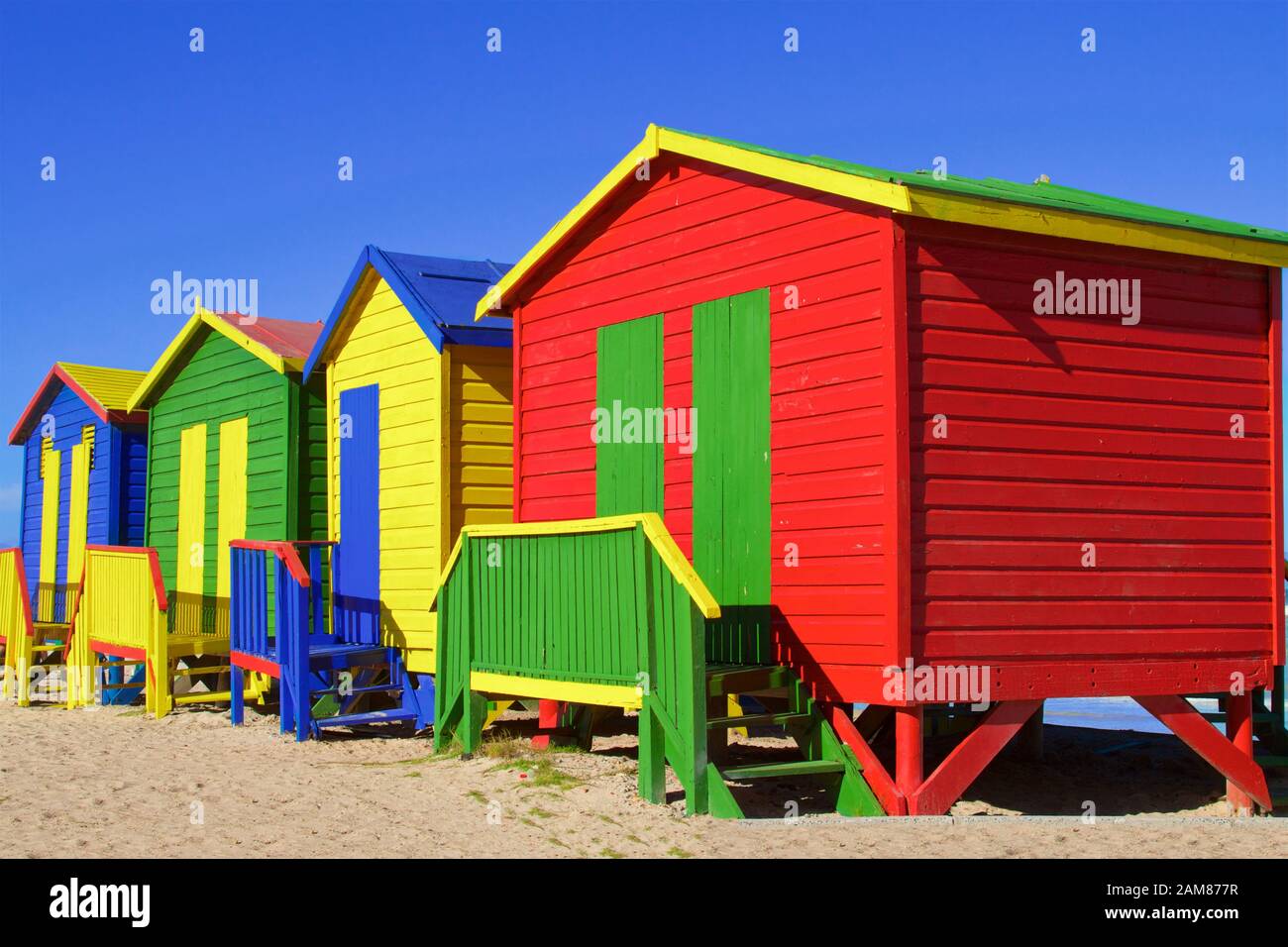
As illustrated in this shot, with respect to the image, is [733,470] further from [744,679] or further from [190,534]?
[190,534]

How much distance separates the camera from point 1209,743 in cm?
940

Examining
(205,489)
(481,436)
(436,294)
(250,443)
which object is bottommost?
(205,489)

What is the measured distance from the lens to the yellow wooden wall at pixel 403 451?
1234 cm

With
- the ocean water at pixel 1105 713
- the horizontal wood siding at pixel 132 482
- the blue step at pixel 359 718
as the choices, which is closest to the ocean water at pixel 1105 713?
the ocean water at pixel 1105 713

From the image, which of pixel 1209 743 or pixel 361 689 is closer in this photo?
pixel 1209 743

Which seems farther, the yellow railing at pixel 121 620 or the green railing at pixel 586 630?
the yellow railing at pixel 121 620

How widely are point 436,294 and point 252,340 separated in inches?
117

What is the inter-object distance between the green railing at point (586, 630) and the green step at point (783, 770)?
0.21m

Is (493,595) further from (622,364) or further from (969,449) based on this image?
(969,449)

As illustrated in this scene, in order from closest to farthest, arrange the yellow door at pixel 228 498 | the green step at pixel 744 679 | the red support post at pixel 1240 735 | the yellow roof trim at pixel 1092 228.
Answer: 1. the yellow roof trim at pixel 1092 228
2. the green step at pixel 744 679
3. the red support post at pixel 1240 735
4. the yellow door at pixel 228 498

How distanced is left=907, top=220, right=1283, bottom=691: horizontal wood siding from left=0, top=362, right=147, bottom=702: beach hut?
12034mm

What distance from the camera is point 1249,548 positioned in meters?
9.50

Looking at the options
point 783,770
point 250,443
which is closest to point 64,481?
point 250,443

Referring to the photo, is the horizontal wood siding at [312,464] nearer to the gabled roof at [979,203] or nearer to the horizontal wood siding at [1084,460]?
the gabled roof at [979,203]
